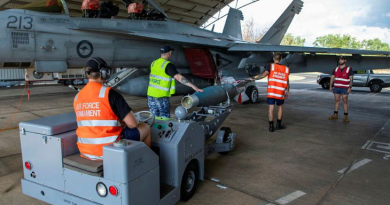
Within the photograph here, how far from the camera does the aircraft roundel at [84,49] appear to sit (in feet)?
23.0

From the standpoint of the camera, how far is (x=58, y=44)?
660 centimetres

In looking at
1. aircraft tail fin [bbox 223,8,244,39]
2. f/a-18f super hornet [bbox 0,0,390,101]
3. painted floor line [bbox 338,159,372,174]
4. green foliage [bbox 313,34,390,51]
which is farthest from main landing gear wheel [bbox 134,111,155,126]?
green foliage [bbox 313,34,390,51]

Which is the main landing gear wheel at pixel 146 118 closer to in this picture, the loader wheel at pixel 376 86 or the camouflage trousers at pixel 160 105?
the camouflage trousers at pixel 160 105

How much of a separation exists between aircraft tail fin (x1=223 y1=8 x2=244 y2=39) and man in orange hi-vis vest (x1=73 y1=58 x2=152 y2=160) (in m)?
13.3

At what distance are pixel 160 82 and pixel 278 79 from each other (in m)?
2.92

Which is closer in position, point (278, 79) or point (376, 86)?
point (278, 79)

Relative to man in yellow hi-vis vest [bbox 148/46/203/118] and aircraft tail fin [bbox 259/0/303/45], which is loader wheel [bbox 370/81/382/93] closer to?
aircraft tail fin [bbox 259/0/303/45]

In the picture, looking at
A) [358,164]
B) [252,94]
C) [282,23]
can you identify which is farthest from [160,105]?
[282,23]

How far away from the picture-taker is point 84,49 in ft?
23.4

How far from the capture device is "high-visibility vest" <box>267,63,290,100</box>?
6.38 meters

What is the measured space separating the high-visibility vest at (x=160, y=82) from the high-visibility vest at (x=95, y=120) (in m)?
2.23

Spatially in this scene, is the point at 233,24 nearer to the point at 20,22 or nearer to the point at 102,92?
the point at 20,22

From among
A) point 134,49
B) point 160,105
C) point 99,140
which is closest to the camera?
point 99,140

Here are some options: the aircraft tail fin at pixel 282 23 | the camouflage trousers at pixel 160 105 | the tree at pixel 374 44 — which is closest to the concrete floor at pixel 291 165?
the camouflage trousers at pixel 160 105
